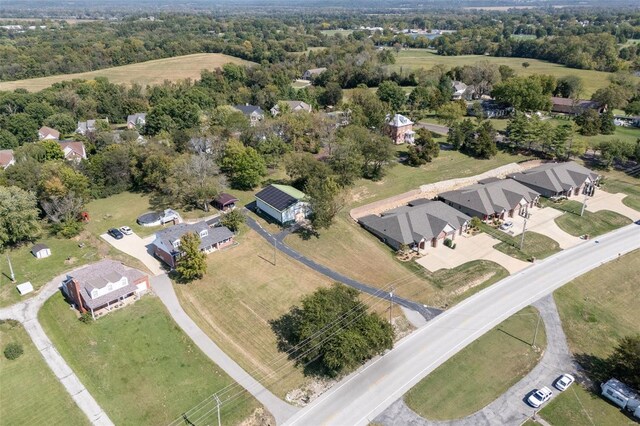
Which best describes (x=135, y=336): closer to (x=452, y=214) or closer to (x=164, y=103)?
(x=452, y=214)

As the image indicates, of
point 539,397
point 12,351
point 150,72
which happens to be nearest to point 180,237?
point 12,351

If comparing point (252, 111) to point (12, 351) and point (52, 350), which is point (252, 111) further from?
point (12, 351)

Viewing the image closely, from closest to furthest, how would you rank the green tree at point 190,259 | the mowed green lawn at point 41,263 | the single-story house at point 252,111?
1. the green tree at point 190,259
2. the mowed green lawn at point 41,263
3. the single-story house at point 252,111

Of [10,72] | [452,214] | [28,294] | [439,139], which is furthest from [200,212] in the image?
[10,72]

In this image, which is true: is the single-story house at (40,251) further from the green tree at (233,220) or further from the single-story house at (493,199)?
the single-story house at (493,199)

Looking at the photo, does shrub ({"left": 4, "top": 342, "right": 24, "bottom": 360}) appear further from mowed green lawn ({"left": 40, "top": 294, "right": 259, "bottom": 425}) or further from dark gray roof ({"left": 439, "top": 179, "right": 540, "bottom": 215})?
dark gray roof ({"left": 439, "top": 179, "right": 540, "bottom": 215})

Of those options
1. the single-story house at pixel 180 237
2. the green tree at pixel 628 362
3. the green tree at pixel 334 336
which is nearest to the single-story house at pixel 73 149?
the single-story house at pixel 180 237

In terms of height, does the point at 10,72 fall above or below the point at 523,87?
below
